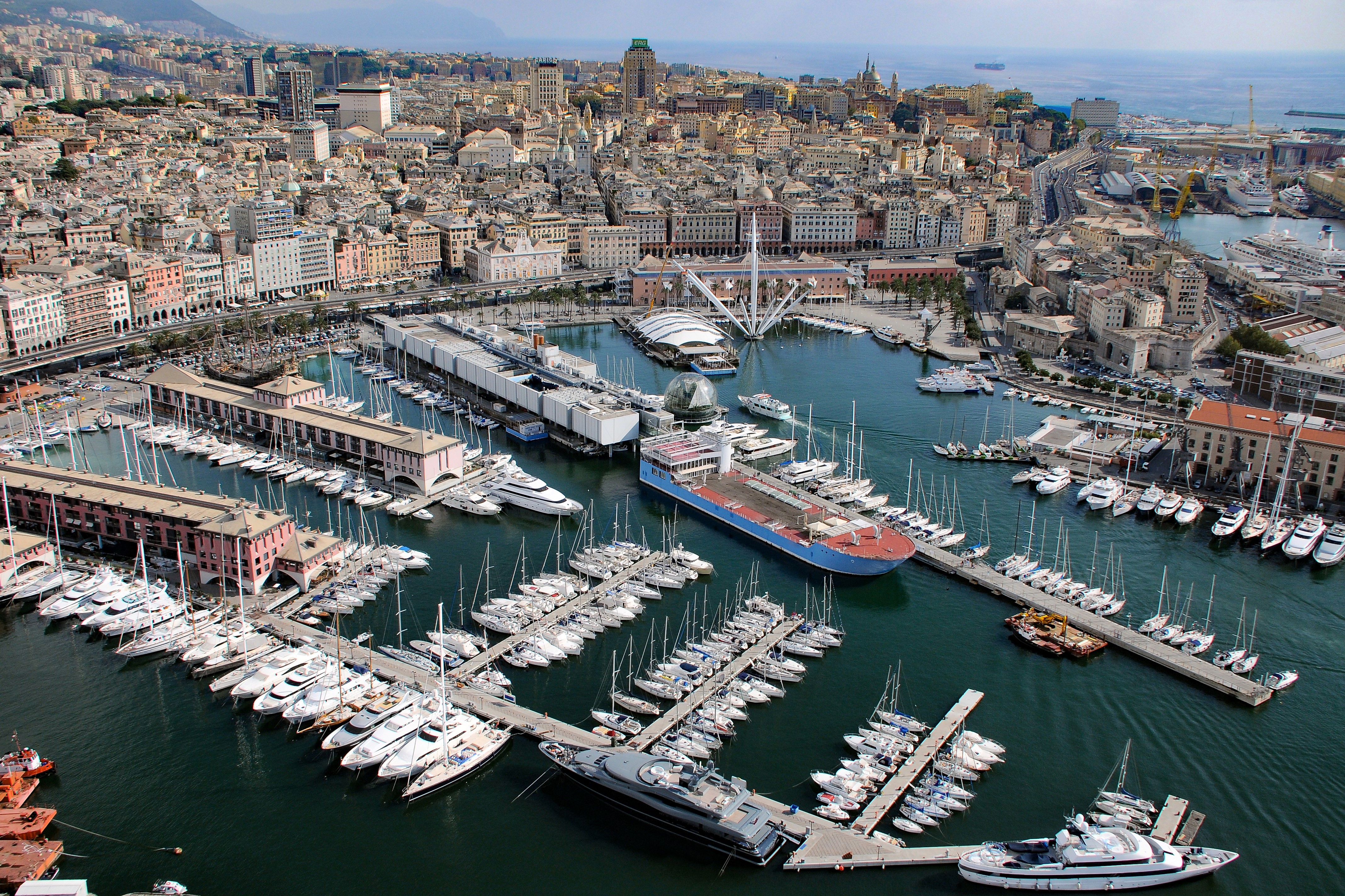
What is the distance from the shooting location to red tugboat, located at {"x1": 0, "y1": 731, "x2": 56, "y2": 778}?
13453mm

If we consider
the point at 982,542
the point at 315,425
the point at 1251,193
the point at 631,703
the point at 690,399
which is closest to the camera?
the point at 631,703

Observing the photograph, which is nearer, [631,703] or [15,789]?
[15,789]

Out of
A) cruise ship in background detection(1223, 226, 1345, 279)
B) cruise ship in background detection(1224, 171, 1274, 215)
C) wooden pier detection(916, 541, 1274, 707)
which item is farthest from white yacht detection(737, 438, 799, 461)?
cruise ship in background detection(1224, 171, 1274, 215)

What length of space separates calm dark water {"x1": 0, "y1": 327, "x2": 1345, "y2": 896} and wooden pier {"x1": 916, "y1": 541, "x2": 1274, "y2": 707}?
0.71 feet

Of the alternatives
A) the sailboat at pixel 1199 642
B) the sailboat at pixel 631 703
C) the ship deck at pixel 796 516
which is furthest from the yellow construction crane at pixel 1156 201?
the sailboat at pixel 631 703

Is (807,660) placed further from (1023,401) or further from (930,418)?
(1023,401)

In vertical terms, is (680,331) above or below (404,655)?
above

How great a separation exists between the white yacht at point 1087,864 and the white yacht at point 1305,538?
9911 mm

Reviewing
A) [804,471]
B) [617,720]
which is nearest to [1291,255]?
[804,471]

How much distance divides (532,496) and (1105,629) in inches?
431

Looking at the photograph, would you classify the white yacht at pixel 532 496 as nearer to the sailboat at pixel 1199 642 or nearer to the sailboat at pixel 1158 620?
the sailboat at pixel 1158 620

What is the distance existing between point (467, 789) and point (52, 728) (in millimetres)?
5848

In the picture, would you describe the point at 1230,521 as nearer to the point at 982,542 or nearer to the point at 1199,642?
the point at 982,542

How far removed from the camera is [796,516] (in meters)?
21.0
